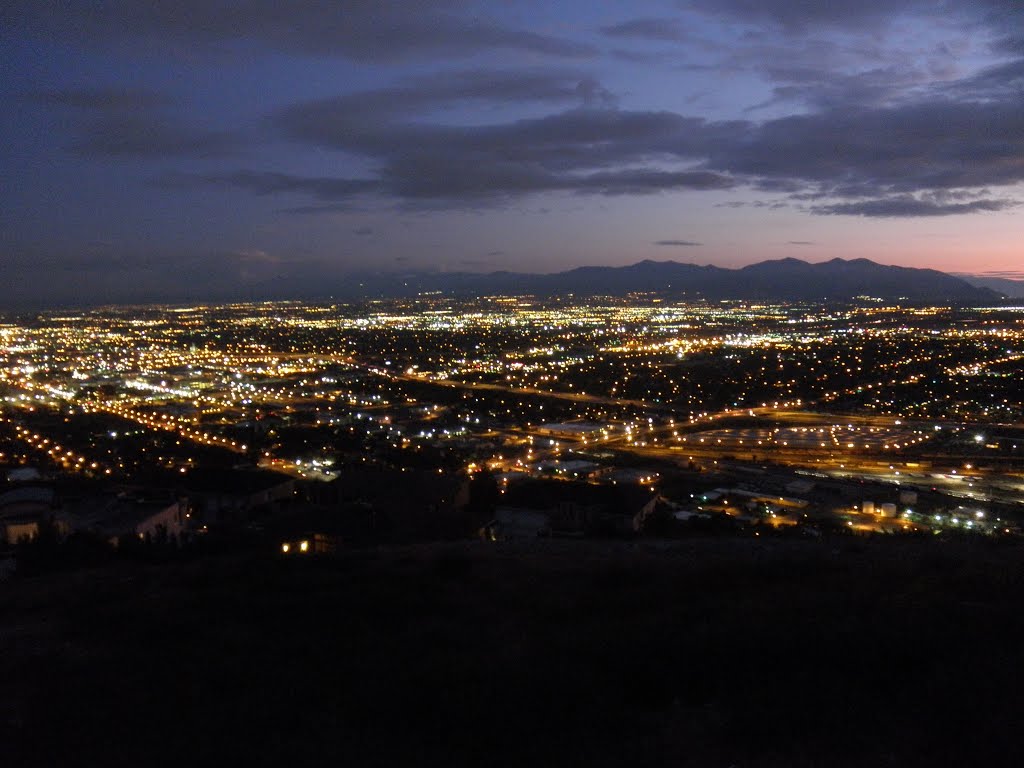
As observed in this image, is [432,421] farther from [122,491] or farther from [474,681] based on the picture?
[474,681]

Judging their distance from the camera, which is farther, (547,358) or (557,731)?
(547,358)

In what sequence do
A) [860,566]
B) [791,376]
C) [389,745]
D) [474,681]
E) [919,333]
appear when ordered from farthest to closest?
[919,333], [791,376], [860,566], [474,681], [389,745]

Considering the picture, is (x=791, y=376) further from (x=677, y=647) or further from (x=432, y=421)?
(x=677, y=647)

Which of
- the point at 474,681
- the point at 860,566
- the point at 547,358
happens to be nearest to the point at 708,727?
the point at 474,681

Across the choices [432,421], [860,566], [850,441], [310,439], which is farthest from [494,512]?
[432,421]

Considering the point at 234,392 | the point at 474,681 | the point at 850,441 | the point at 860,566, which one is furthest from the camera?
the point at 234,392

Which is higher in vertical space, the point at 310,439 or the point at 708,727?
the point at 708,727
